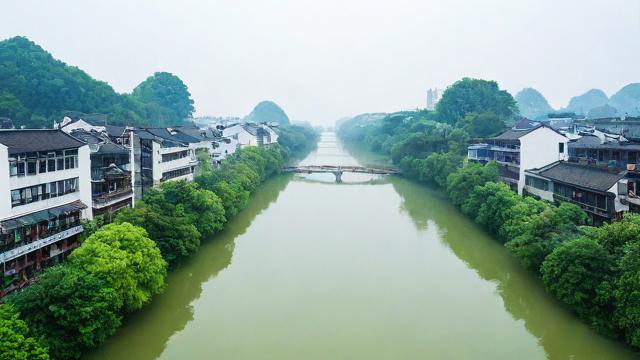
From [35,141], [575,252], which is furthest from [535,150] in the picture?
[35,141]

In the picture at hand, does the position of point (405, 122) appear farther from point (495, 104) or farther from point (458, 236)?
point (458, 236)

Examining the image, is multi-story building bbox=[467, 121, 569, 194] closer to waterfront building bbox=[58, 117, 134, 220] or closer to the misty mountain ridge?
waterfront building bbox=[58, 117, 134, 220]

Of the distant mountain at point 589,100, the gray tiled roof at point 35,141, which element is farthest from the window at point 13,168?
the distant mountain at point 589,100

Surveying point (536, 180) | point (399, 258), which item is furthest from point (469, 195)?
point (399, 258)

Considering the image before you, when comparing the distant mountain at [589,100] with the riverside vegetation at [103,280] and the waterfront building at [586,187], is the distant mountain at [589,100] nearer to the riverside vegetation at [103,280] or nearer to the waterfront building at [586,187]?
the waterfront building at [586,187]

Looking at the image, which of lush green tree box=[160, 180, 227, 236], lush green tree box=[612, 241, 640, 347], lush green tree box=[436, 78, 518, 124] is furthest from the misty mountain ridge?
lush green tree box=[612, 241, 640, 347]

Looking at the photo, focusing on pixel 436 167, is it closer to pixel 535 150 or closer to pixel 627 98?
pixel 535 150
